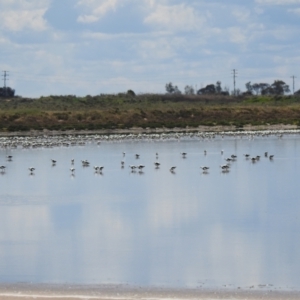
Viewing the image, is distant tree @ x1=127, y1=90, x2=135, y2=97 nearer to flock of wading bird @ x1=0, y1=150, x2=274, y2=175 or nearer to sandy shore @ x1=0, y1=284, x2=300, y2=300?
flock of wading bird @ x1=0, y1=150, x2=274, y2=175

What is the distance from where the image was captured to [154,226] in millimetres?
16859

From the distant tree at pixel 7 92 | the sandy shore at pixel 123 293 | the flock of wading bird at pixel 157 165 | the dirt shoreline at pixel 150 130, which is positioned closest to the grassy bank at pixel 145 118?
the dirt shoreline at pixel 150 130

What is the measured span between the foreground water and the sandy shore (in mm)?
373

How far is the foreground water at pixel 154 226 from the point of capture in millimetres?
12773

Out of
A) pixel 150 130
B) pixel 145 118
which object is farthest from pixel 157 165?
pixel 145 118

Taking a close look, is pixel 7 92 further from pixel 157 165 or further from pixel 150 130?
pixel 157 165

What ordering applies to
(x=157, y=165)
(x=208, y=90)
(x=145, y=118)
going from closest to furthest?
1. (x=157, y=165)
2. (x=145, y=118)
3. (x=208, y=90)

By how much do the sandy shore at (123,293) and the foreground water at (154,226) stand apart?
1.22 ft

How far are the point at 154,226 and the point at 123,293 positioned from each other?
538cm

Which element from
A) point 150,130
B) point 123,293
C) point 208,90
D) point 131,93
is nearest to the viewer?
point 123,293

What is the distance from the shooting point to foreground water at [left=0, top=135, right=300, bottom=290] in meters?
12.8

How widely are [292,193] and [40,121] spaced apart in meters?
47.8

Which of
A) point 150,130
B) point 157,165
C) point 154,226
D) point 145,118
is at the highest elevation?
point 145,118

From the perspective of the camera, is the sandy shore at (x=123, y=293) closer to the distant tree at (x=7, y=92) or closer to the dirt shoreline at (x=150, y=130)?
the dirt shoreline at (x=150, y=130)
